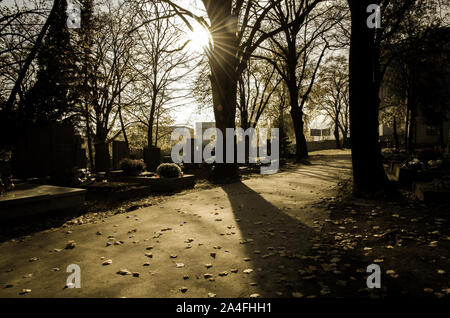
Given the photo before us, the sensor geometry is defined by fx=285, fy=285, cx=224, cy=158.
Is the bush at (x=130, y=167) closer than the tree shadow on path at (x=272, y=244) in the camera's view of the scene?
No

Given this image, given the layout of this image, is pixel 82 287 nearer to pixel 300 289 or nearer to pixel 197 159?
pixel 300 289

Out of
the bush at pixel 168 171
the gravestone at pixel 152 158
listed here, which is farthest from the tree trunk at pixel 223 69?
the gravestone at pixel 152 158

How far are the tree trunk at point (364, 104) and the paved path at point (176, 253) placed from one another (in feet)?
5.64

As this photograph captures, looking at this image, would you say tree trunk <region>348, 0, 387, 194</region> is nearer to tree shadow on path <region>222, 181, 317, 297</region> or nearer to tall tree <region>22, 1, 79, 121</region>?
tree shadow on path <region>222, 181, 317, 297</region>

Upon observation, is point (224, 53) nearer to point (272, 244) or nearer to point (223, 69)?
point (223, 69)

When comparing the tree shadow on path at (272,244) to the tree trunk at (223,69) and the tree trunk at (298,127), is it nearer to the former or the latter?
the tree trunk at (223,69)

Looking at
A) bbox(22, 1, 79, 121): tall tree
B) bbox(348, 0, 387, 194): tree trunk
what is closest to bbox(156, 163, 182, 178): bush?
bbox(22, 1, 79, 121): tall tree

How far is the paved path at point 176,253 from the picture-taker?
3.25 meters

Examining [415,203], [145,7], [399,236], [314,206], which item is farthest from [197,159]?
[399,236]

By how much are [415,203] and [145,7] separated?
11.8m

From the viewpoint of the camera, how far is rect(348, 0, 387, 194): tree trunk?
289 inches

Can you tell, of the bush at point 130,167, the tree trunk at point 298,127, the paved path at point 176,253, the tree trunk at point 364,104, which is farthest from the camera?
the tree trunk at point 298,127

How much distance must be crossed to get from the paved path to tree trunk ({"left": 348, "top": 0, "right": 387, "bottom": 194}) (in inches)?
67.7

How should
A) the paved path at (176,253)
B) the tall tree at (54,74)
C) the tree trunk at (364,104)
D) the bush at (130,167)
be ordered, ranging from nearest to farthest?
the paved path at (176,253)
the tree trunk at (364,104)
the tall tree at (54,74)
the bush at (130,167)
